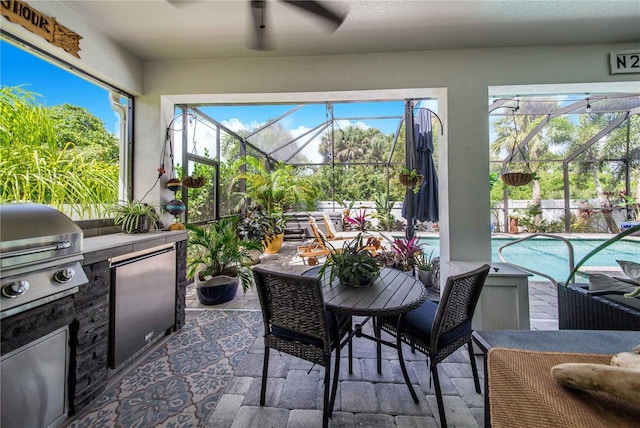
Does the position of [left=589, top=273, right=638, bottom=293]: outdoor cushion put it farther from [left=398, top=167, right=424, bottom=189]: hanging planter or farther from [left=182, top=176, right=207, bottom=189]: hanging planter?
[left=182, top=176, right=207, bottom=189]: hanging planter

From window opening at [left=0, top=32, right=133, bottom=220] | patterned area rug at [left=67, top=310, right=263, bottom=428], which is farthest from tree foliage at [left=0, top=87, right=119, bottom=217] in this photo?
patterned area rug at [left=67, top=310, right=263, bottom=428]

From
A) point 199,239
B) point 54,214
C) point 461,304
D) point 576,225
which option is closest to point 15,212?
point 54,214

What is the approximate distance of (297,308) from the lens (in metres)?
1.50

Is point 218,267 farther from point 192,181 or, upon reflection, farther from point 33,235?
point 33,235

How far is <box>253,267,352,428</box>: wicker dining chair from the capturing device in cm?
144

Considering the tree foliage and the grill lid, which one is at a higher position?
the tree foliage

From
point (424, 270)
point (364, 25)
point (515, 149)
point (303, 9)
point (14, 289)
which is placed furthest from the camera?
point (515, 149)

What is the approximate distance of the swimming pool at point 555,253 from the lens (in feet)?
19.1

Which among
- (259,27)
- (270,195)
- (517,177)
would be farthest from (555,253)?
(259,27)

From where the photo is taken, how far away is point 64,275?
1.42 metres

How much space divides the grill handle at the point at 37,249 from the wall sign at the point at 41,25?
167 cm

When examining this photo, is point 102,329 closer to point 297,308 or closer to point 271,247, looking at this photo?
point 297,308

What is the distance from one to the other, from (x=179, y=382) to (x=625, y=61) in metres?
5.07

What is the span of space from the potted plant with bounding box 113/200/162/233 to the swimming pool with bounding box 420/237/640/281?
5090mm
